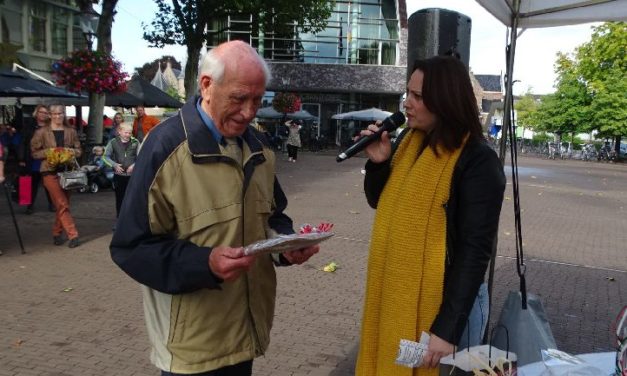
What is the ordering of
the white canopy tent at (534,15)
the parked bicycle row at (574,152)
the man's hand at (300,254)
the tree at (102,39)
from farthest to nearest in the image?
the parked bicycle row at (574,152) → the tree at (102,39) → the white canopy tent at (534,15) → the man's hand at (300,254)

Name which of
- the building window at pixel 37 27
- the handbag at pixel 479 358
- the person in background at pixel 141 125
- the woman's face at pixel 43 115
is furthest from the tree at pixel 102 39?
the handbag at pixel 479 358

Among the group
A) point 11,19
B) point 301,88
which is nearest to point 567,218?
point 11,19

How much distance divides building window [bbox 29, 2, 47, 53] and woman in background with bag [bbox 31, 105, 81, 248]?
16.8 m

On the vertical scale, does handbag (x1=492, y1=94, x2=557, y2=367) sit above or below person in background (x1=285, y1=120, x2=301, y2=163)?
below

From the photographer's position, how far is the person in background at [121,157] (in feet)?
27.2

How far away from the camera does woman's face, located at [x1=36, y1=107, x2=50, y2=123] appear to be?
865cm

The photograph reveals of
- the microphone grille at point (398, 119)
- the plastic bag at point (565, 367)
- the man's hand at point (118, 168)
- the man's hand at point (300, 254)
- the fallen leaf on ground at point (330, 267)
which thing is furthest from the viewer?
the man's hand at point (118, 168)

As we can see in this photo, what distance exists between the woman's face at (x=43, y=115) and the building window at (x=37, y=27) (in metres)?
16.8

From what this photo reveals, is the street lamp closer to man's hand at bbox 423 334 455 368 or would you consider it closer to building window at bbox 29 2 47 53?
building window at bbox 29 2 47 53

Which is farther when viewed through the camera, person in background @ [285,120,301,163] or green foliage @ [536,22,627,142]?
green foliage @ [536,22,627,142]

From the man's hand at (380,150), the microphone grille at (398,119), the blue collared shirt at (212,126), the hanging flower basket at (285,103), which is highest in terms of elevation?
the hanging flower basket at (285,103)

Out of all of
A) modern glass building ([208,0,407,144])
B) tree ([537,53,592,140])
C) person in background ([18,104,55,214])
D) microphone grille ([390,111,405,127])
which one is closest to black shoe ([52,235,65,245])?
person in background ([18,104,55,214])

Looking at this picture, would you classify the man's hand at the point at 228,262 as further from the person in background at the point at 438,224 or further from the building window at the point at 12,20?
the building window at the point at 12,20

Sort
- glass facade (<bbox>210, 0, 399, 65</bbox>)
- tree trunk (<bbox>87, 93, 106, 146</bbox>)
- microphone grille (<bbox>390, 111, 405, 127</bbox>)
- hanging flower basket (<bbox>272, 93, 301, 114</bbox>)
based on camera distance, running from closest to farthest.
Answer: microphone grille (<bbox>390, 111, 405, 127</bbox>)
tree trunk (<bbox>87, 93, 106, 146</bbox>)
hanging flower basket (<bbox>272, 93, 301, 114</bbox>)
glass facade (<bbox>210, 0, 399, 65</bbox>)
